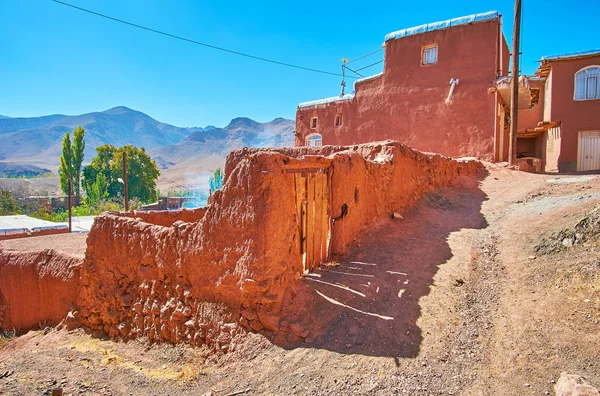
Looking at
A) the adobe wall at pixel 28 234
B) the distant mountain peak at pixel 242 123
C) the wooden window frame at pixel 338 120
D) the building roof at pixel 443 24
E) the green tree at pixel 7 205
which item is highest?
the distant mountain peak at pixel 242 123

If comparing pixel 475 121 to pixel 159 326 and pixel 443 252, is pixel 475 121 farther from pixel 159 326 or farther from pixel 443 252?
pixel 159 326

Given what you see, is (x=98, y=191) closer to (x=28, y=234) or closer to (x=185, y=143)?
(x=28, y=234)

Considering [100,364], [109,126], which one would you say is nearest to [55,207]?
[100,364]

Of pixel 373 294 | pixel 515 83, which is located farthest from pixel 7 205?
pixel 515 83

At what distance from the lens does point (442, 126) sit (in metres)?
15.1

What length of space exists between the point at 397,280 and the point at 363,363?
1.77 meters

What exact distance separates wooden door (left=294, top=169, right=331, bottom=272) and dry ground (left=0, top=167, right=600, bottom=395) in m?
0.33

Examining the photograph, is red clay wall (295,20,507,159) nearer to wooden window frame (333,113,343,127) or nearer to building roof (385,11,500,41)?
building roof (385,11,500,41)

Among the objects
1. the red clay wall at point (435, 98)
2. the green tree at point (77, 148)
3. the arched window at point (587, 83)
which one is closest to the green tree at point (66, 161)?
the green tree at point (77, 148)

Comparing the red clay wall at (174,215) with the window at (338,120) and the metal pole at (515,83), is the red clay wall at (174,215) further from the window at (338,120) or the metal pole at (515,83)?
the window at (338,120)

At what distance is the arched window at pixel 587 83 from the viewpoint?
546 inches

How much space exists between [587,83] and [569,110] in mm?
1120

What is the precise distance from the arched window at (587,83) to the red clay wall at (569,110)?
0.46ft

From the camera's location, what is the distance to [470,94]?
46.9 feet
